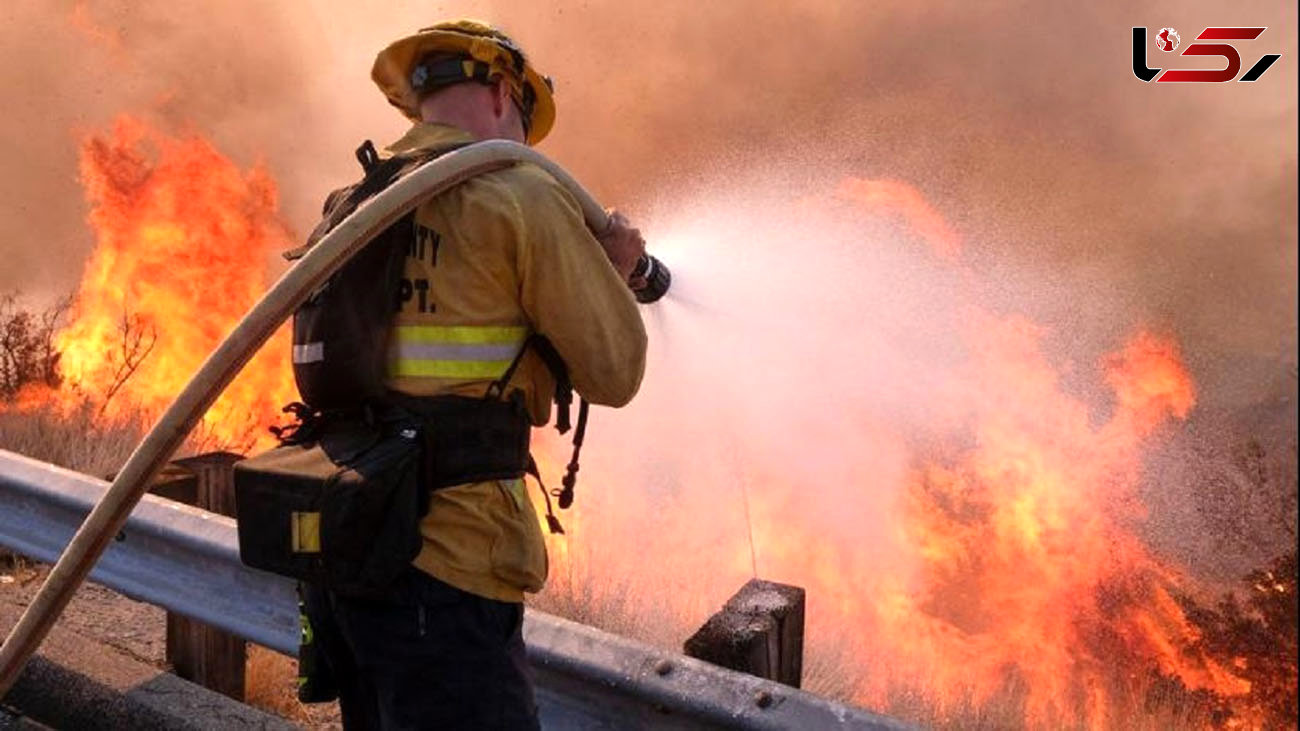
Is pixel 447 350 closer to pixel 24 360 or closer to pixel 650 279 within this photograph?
pixel 650 279

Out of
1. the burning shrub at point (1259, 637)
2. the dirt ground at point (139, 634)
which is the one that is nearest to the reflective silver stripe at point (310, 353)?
the dirt ground at point (139, 634)

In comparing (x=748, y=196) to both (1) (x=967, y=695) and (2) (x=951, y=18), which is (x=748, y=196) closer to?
(2) (x=951, y=18)

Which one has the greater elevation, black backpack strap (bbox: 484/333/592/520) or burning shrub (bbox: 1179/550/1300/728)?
black backpack strap (bbox: 484/333/592/520)

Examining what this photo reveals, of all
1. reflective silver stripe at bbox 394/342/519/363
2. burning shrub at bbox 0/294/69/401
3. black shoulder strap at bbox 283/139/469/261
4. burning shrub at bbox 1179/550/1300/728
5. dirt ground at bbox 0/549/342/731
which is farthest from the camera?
burning shrub at bbox 0/294/69/401

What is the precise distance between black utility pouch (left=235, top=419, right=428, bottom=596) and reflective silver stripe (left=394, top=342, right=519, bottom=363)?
0.13 m

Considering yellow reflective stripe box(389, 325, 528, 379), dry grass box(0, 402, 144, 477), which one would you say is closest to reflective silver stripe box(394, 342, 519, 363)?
yellow reflective stripe box(389, 325, 528, 379)

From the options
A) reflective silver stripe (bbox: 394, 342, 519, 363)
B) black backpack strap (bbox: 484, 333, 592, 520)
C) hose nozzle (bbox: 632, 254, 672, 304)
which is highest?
hose nozzle (bbox: 632, 254, 672, 304)

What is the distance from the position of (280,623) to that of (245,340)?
3.35ft

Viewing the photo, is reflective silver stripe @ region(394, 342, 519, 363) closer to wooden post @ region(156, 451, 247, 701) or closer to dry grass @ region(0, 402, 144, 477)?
wooden post @ region(156, 451, 247, 701)

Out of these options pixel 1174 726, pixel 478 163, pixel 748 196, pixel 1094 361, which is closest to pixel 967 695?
pixel 1174 726

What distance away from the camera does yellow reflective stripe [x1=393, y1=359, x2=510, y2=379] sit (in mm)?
2143

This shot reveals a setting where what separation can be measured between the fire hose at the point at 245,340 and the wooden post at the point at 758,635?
96 cm

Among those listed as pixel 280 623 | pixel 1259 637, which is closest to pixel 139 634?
pixel 280 623

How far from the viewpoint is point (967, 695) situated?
3969mm
